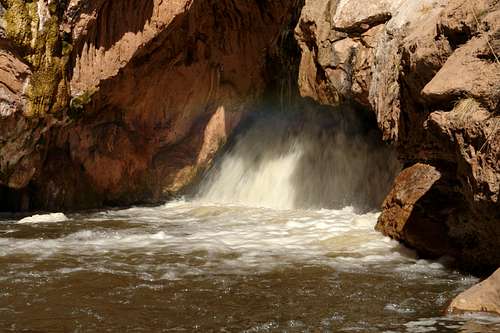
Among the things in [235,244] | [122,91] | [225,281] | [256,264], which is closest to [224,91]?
[122,91]

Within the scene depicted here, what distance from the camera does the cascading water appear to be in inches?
177

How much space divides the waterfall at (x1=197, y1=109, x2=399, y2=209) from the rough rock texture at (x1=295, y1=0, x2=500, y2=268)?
110 centimetres

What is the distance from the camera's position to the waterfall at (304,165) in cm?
1067

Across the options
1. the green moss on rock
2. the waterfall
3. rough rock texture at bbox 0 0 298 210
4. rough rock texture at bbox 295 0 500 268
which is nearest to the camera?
rough rock texture at bbox 295 0 500 268

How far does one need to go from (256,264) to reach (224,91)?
6.86 m

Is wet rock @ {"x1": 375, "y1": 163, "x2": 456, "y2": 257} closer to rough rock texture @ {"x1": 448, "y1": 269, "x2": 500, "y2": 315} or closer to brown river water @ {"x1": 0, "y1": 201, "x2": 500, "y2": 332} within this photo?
brown river water @ {"x1": 0, "y1": 201, "x2": 500, "y2": 332}

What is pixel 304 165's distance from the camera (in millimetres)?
11969

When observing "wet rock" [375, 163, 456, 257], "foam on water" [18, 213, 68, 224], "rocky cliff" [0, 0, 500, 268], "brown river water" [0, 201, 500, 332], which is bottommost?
"brown river water" [0, 201, 500, 332]

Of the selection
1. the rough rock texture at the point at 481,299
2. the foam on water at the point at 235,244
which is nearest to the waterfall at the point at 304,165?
the foam on water at the point at 235,244

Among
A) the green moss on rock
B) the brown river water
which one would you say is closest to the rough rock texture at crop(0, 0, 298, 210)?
the green moss on rock

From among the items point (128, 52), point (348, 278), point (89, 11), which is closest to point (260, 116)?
point (128, 52)

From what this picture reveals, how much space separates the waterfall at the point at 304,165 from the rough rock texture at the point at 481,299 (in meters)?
5.47

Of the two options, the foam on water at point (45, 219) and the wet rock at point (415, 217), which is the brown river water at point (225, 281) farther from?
the foam on water at point (45, 219)

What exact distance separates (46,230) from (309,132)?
5121mm
